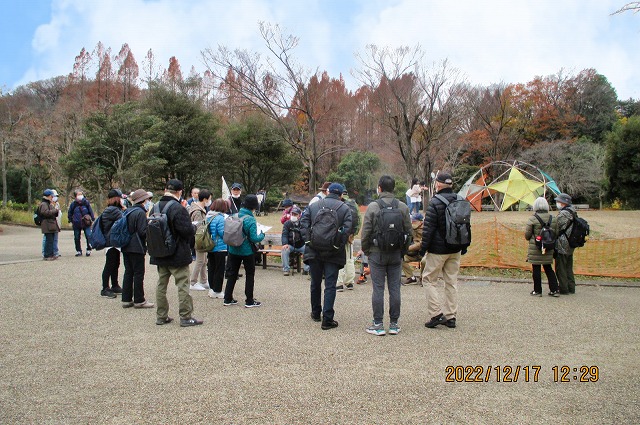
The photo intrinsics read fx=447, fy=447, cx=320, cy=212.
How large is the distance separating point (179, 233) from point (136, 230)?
1.46 metres

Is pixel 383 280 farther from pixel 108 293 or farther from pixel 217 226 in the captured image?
pixel 108 293

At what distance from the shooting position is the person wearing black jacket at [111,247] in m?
7.13

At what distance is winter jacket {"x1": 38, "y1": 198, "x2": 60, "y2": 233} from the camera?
1066 centimetres

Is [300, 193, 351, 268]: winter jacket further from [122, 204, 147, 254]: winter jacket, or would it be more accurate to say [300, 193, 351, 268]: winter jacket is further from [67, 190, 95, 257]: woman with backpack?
[67, 190, 95, 257]: woman with backpack

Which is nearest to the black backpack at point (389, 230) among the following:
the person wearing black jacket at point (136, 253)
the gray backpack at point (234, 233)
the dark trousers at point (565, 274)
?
the gray backpack at point (234, 233)

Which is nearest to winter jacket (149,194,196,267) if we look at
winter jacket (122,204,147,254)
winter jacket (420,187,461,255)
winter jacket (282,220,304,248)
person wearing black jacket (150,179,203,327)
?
person wearing black jacket (150,179,203,327)

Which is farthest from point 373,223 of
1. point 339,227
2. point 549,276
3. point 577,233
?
point 577,233

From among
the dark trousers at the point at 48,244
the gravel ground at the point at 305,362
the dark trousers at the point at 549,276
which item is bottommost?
the gravel ground at the point at 305,362

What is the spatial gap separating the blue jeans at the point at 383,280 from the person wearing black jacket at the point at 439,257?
0.49 meters

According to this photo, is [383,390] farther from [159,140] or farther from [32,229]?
[159,140]

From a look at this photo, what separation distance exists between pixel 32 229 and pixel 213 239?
62.5 feet

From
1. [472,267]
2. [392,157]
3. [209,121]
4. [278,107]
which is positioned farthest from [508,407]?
[392,157]

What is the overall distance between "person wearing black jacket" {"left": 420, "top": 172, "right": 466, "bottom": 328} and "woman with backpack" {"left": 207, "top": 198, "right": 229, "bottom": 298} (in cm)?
320

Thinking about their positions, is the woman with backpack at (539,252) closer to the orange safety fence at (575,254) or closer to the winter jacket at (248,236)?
the orange safety fence at (575,254)
